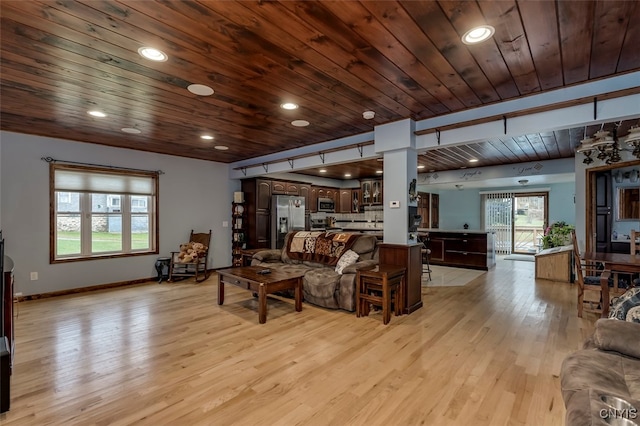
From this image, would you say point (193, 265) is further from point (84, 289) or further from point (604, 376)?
point (604, 376)

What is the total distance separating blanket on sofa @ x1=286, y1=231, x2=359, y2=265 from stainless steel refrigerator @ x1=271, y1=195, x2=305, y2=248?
6.04ft

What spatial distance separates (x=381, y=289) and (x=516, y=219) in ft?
27.9

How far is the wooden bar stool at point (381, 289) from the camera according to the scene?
143 inches

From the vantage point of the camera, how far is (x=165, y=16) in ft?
6.47

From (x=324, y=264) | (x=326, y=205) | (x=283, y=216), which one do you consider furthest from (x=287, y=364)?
(x=326, y=205)

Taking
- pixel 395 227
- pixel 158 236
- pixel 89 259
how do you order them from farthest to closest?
pixel 158 236 → pixel 89 259 → pixel 395 227

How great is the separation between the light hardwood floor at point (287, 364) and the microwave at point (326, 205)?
4579mm

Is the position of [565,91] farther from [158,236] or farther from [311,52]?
[158,236]

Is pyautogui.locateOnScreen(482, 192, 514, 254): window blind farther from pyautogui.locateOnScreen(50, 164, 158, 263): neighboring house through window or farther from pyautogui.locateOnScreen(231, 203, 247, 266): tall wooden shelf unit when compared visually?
pyautogui.locateOnScreen(50, 164, 158, 263): neighboring house through window

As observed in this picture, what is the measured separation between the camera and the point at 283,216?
7.40 meters

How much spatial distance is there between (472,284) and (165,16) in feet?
19.2

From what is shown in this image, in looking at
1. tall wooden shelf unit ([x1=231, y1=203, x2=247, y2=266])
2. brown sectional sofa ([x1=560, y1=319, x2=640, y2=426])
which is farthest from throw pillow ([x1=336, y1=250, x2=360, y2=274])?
tall wooden shelf unit ([x1=231, y1=203, x2=247, y2=266])

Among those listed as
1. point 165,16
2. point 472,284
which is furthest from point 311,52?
point 472,284

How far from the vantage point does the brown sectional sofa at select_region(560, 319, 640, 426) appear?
1273 mm
